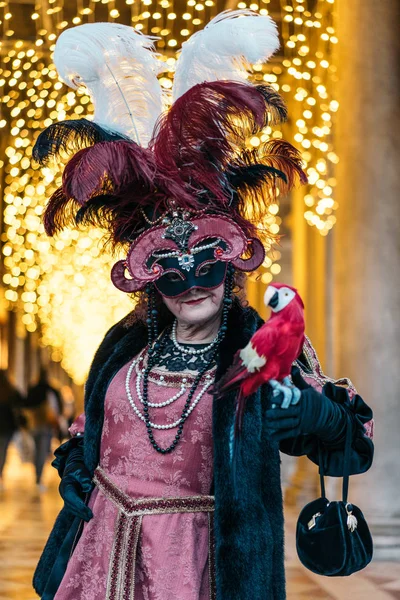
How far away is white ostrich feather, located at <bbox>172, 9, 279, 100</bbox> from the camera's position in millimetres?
2723

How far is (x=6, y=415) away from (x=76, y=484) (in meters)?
9.66

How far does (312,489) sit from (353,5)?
17.3 feet

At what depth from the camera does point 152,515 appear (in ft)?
8.51

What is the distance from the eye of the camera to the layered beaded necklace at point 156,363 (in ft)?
8.63

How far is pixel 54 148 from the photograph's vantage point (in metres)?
2.81

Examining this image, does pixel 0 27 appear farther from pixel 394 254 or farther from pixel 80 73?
pixel 80 73

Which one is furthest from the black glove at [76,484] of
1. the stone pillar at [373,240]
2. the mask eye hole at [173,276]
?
the stone pillar at [373,240]

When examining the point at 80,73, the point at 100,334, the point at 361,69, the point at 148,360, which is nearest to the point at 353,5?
the point at 361,69

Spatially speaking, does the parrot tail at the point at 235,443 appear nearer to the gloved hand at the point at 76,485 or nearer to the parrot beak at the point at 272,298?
the parrot beak at the point at 272,298

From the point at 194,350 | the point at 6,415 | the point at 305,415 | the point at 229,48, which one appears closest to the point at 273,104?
the point at 229,48

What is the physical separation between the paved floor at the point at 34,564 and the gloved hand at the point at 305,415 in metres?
3.50

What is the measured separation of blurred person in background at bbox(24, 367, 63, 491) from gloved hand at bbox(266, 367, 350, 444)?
10426 mm

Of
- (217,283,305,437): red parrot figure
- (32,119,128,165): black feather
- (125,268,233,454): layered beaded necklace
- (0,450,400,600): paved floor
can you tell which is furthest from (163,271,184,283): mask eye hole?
(0,450,400,600): paved floor

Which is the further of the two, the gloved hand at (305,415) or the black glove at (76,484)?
the black glove at (76,484)
